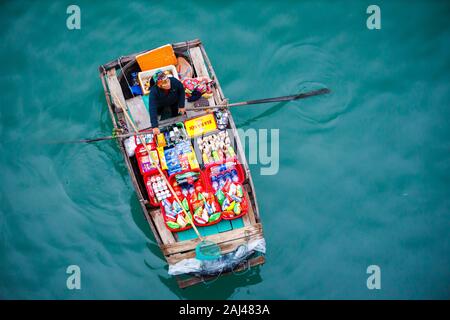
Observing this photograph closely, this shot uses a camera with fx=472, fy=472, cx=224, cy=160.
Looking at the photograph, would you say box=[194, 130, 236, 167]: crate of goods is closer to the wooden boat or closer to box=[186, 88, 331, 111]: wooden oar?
the wooden boat

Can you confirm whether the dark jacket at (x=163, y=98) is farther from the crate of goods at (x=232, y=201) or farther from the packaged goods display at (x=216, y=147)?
the crate of goods at (x=232, y=201)

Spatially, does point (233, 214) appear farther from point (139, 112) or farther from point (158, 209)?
point (139, 112)

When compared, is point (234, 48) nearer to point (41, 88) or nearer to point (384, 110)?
point (384, 110)

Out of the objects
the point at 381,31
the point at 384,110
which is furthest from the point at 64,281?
the point at 381,31

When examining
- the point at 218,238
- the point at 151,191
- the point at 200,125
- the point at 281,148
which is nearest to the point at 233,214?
the point at 218,238

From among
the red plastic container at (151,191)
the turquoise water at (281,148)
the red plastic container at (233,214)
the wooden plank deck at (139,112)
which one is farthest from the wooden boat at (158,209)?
the turquoise water at (281,148)

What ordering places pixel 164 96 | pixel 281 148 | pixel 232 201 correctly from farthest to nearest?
pixel 281 148
pixel 164 96
pixel 232 201
